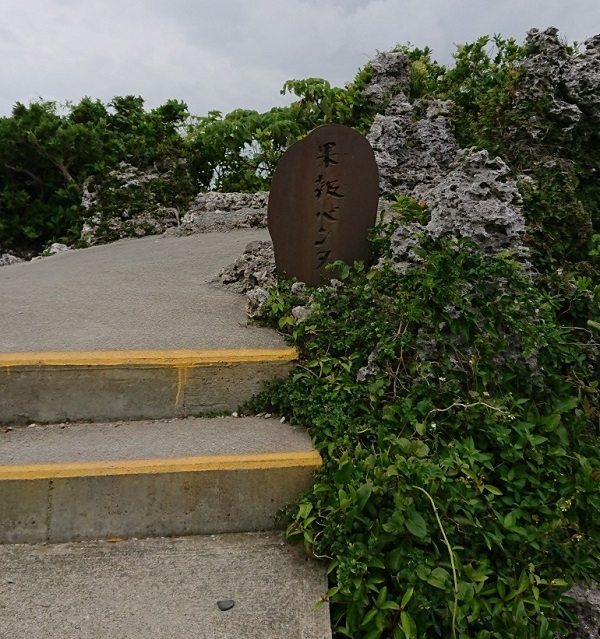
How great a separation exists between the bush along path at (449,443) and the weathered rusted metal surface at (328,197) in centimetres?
43

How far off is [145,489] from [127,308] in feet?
5.96

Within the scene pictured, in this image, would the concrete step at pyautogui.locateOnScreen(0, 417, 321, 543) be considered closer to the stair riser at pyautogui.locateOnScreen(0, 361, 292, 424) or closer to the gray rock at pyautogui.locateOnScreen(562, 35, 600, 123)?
the stair riser at pyautogui.locateOnScreen(0, 361, 292, 424)

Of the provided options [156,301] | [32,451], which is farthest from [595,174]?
[32,451]

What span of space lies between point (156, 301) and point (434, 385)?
2.34 meters

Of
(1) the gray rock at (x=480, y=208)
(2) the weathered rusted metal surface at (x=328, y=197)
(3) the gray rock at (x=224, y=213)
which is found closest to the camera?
(1) the gray rock at (x=480, y=208)

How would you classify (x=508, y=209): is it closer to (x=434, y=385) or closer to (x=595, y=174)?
(x=434, y=385)

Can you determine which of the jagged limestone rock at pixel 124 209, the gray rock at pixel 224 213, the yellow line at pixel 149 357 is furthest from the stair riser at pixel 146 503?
the jagged limestone rock at pixel 124 209

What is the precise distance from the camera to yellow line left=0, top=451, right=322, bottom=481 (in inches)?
79.7

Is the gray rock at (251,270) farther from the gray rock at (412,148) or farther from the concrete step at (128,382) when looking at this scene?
the gray rock at (412,148)

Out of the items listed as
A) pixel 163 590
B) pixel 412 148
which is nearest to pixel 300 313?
pixel 163 590

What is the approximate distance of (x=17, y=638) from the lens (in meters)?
1.57

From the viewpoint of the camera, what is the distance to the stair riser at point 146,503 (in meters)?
2.01

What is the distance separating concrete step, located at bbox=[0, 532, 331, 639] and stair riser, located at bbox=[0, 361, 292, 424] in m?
0.71

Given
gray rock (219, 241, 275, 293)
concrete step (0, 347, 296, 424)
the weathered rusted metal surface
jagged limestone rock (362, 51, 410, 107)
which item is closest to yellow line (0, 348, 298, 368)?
concrete step (0, 347, 296, 424)
